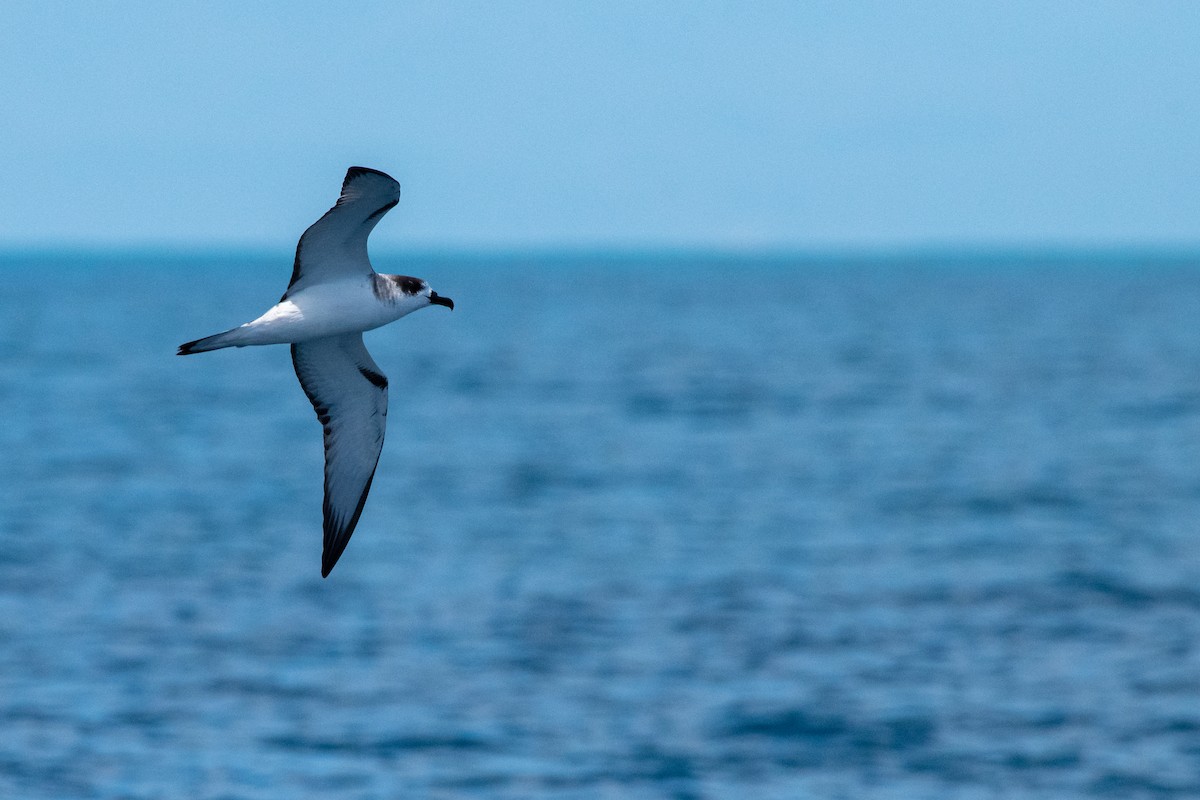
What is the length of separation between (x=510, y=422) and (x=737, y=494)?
17.2 meters

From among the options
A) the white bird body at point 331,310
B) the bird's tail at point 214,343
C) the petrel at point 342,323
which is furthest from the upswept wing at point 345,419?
the bird's tail at point 214,343

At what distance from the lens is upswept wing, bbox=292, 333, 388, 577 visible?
11945 millimetres

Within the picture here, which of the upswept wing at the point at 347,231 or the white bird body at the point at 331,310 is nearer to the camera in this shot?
the upswept wing at the point at 347,231

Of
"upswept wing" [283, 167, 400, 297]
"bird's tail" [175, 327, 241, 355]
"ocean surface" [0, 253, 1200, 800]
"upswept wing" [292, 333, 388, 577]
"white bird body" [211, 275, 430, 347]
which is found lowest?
"ocean surface" [0, 253, 1200, 800]

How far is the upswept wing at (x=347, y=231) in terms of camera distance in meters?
9.70

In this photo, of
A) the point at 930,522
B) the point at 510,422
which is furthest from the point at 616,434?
the point at 930,522

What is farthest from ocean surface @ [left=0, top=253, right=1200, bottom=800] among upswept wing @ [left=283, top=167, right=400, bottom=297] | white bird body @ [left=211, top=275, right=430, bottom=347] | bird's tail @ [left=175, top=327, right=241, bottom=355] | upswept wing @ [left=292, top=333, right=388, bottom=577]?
bird's tail @ [left=175, top=327, right=241, bottom=355]

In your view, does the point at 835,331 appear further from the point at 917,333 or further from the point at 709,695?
the point at 709,695

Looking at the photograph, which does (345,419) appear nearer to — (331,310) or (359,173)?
(331,310)

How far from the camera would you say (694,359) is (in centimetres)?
8000

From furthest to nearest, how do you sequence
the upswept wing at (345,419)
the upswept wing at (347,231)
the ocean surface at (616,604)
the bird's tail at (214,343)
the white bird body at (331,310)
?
the ocean surface at (616,604)
the upswept wing at (345,419)
the white bird body at (331,310)
the upswept wing at (347,231)
the bird's tail at (214,343)

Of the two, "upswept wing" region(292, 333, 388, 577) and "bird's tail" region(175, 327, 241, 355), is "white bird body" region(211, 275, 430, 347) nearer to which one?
"bird's tail" region(175, 327, 241, 355)

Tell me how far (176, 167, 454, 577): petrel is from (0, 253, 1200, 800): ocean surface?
5.64 metres

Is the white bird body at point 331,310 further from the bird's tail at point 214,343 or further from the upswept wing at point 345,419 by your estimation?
the upswept wing at point 345,419
